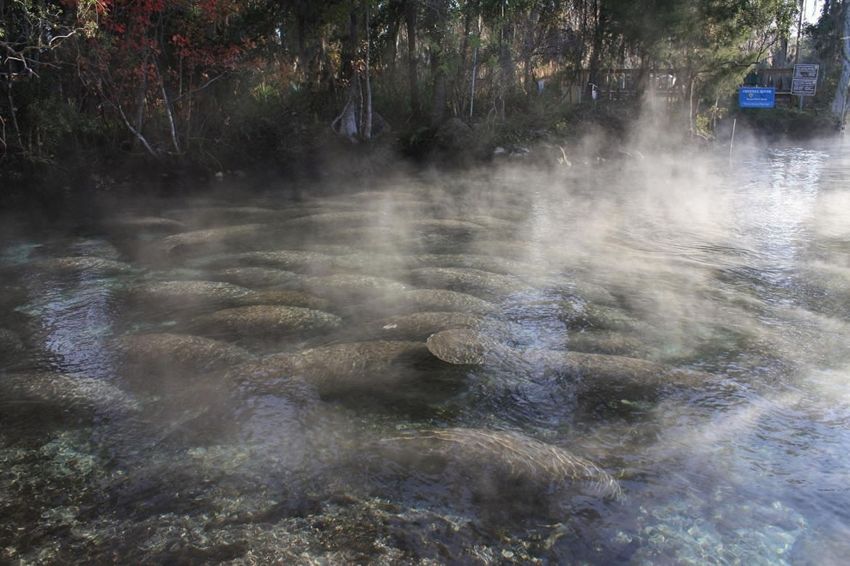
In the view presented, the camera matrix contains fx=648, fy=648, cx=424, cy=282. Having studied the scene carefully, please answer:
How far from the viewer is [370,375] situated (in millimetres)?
4422

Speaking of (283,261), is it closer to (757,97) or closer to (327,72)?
(327,72)

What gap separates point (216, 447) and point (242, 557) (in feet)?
3.11

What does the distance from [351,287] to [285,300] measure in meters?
0.73

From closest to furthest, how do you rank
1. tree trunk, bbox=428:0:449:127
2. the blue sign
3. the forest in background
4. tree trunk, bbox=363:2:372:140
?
the forest in background, tree trunk, bbox=363:2:372:140, tree trunk, bbox=428:0:449:127, the blue sign

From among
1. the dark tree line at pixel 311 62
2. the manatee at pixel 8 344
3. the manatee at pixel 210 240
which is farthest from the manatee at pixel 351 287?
the dark tree line at pixel 311 62

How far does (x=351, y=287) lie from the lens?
631 centimetres

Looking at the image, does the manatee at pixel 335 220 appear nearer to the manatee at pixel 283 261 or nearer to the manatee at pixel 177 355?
the manatee at pixel 283 261

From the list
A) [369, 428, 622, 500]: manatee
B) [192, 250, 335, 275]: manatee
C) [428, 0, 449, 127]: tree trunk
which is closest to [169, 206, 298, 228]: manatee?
[192, 250, 335, 275]: manatee

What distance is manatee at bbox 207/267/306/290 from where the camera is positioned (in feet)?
21.1

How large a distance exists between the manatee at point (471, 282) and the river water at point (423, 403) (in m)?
0.04

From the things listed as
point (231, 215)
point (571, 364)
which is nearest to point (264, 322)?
point (571, 364)

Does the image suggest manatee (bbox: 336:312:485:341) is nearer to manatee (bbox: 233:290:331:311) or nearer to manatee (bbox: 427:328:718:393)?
manatee (bbox: 427:328:718:393)

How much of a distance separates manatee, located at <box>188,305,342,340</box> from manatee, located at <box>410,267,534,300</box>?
1.29 metres

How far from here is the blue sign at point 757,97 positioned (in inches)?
916
